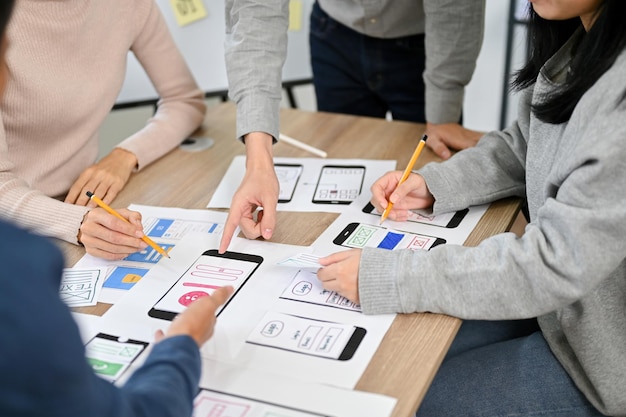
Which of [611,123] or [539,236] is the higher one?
[611,123]

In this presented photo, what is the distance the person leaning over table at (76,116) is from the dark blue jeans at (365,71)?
1.40ft

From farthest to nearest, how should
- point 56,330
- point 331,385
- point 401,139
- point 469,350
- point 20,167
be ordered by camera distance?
point 401,139 → point 20,167 → point 469,350 → point 331,385 → point 56,330

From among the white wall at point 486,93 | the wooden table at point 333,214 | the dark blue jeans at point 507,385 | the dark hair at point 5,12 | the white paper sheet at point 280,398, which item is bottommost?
the white wall at point 486,93

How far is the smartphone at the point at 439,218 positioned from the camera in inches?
47.4

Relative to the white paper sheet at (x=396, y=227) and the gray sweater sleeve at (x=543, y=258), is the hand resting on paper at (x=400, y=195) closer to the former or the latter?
the white paper sheet at (x=396, y=227)

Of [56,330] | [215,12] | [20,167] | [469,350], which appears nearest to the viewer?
[56,330]

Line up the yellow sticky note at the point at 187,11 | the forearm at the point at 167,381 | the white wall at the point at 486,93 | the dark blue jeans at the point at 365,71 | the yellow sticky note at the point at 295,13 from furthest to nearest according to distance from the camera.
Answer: the white wall at the point at 486,93 → the yellow sticky note at the point at 295,13 → the yellow sticky note at the point at 187,11 → the dark blue jeans at the point at 365,71 → the forearm at the point at 167,381

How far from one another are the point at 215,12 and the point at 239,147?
1.02 metres

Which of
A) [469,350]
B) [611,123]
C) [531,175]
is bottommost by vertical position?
[469,350]

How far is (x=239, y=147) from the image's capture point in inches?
62.1

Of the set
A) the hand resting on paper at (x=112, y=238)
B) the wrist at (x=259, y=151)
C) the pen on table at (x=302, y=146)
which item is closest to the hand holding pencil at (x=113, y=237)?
the hand resting on paper at (x=112, y=238)

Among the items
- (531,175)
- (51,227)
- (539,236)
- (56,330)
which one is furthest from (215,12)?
(56,330)

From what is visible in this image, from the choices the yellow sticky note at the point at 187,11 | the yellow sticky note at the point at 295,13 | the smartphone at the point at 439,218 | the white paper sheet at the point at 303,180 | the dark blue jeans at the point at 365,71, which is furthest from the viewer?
the yellow sticky note at the point at 295,13

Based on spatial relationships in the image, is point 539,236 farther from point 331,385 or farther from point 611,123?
point 331,385
